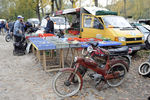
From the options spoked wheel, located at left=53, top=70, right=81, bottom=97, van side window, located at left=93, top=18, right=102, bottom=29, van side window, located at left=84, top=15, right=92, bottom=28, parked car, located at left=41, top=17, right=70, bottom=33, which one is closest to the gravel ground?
spoked wheel, located at left=53, top=70, right=81, bottom=97

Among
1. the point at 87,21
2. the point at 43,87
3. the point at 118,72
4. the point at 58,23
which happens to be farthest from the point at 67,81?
the point at 58,23

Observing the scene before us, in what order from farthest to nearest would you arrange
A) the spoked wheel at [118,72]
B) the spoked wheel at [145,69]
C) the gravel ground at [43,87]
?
the spoked wheel at [145,69] → the spoked wheel at [118,72] → the gravel ground at [43,87]

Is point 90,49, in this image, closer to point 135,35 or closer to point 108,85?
point 108,85

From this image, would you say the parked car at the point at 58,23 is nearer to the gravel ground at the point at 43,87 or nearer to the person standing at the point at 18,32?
the person standing at the point at 18,32

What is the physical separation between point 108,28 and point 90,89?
3.79 metres

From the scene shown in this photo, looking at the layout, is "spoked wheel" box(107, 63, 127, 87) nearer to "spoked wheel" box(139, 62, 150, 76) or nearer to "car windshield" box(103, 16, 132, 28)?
"spoked wheel" box(139, 62, 150, 76)

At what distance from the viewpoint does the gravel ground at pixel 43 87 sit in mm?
3752

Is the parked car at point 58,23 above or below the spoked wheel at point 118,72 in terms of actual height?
above

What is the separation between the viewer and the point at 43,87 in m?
4.18

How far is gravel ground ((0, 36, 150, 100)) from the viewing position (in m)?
3.75

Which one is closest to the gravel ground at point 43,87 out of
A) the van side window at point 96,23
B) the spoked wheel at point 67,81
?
the spoked wheel at point 67,81

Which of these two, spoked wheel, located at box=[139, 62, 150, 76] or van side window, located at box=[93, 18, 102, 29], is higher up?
van side window, located at box=[93, 18, 102, 29]

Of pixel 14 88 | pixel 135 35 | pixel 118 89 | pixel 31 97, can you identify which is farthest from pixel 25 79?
pixel 135 35

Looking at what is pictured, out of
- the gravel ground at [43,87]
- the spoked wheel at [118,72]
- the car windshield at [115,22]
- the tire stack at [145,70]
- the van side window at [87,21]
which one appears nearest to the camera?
the gravel ground at [43,87]
